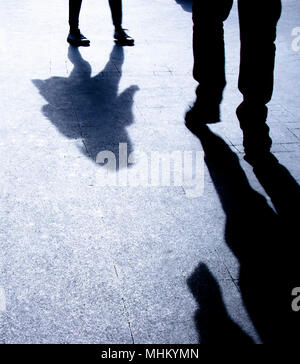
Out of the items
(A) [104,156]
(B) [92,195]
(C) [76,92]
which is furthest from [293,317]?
(C) [76,92]

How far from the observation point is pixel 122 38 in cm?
556

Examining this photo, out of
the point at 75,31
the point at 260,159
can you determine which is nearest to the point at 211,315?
the point at 260,159

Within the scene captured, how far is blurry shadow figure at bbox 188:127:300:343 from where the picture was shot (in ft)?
6.10

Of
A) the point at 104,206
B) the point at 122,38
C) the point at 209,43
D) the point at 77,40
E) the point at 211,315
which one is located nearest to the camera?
the point at 211,315

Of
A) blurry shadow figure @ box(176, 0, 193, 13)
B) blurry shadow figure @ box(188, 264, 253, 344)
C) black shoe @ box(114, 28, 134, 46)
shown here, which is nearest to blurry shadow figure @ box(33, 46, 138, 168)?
black shoe @ box(114, 28, 134, 46)

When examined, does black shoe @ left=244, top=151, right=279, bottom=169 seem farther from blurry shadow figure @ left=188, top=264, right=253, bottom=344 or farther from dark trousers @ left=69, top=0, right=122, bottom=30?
dark trousers @ left=69, top=0, right=122, bottom=30

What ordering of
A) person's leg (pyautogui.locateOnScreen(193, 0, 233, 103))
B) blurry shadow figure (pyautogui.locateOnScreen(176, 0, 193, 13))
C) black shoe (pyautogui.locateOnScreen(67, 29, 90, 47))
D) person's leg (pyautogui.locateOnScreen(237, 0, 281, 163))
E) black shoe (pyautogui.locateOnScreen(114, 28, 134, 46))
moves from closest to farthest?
1. person's leg (pyautogui.locateOnScreen(237, 0, 281, 163))
2. person's leg (pyautogui.locateOnScreen(193, 0, 233, 103))
3. black shoe (pyautogui.locateOnScreen(67, 29, 90, 47))
4. black shoe (pyautogui.locateOnScreen(114, 28, 134, 46))
5. blurry shadow figure (pyautogui.locateOnScreen(176, 0, 193, 13))

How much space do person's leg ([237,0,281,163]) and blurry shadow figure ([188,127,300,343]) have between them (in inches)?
8.1

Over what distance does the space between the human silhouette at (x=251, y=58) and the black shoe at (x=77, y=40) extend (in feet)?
6.94

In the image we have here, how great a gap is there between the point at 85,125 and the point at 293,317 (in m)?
2.35

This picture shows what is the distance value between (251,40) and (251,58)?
0.13 metres

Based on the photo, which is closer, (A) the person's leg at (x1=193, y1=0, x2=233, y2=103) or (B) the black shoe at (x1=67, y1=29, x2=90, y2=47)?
(A) the person's leg at (x1=193, y1=0, x2=233, y2=103)

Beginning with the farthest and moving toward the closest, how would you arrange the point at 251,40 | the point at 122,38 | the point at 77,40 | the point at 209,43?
the point at 122,38
the point at 77,40
the point at 209,43
the point at 251,40

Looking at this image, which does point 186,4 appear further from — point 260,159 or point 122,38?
point 260,159
